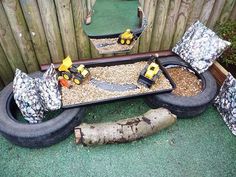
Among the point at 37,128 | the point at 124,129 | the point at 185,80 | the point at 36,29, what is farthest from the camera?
the point at 185,80

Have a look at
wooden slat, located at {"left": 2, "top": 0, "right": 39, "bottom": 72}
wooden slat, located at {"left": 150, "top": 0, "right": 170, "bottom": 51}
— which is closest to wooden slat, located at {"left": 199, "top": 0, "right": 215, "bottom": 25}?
wooden slat, located at {"left": 150, "top": 0, "right": 170, "bottom": 51}

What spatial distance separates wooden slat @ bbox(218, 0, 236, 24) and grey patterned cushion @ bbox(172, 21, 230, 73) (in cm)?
32

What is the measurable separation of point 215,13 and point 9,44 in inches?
99.5

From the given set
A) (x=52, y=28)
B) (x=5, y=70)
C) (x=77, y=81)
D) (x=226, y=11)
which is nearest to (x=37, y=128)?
(x=77, y=81)

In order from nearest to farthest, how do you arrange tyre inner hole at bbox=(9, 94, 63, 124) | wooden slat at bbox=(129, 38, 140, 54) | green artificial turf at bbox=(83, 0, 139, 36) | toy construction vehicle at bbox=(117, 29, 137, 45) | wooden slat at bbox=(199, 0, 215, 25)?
1. tyre inner hole at bbox=(9, 94, 63, 124)
2. green artificial turf at bbox=(83, 0, 139, 36)
3. wooden slat at bbox=(199, 0, 215, 25)
4. toy construction vehicle at bbox=(117, 29, 137, 45)
5. wooden slat at bbox=(129, 38, 140, 54)

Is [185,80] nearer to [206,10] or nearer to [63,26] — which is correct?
[206,10]

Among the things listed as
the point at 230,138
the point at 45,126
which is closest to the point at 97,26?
the point at 45,126

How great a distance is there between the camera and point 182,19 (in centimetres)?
312

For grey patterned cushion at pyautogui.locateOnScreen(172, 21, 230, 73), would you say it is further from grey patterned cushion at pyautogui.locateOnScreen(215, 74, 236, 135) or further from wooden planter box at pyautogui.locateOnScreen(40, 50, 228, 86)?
grey patterned cushion at pyautogui.locateOnScreen(215, 74, 236, 135)

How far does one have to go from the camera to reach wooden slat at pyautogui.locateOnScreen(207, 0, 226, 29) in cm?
305

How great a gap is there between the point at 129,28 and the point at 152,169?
170 cm

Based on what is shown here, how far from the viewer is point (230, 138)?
2.81m

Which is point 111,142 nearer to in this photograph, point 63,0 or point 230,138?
point 230,138

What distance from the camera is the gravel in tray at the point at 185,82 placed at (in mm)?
3054
